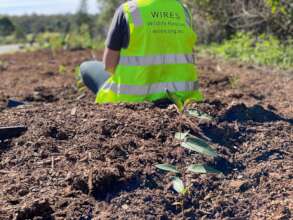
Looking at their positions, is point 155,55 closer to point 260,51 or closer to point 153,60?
point 153,60

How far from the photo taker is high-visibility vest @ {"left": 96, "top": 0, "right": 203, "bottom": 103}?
420 cm

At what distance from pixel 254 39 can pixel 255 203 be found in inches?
312

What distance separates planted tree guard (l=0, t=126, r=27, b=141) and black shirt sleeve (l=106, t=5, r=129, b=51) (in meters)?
1.15

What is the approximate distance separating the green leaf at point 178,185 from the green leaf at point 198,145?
0.30 m

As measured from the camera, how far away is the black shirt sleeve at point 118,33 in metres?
4.20

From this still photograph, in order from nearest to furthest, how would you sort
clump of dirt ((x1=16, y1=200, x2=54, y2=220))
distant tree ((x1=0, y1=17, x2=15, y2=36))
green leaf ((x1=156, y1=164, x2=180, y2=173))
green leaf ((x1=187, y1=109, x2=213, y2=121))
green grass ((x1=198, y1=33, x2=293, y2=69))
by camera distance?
clump of dirt ((x1=16, y1=200, x2=54, y2=220))
green leaf ((x1=156, y1=164, x2=180, y2=173))
green leaf ((x1=187, y1=109, x2=213, y2=121))
green grass ((x1=198, y1=33, x2=293, y2=69))
distant tree ((x1=0, y1=17, x2=15, y2=36))

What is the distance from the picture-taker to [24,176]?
2947 millimetres

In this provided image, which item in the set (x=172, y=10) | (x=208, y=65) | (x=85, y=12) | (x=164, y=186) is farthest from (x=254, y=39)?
(x=85, y=12)

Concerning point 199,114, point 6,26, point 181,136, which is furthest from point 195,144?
point 6,26

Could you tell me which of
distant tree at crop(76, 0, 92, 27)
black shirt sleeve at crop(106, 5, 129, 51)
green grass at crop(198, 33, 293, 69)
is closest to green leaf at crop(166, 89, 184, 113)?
black shirt sleeve at crop(106, 5, 129, 51)

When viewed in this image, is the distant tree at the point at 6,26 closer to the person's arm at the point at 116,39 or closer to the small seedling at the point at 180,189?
the person's arm at the point at 116,39

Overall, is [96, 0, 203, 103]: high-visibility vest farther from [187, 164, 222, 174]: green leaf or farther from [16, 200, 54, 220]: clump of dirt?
[16, 200, 54, 220]: clump of dirt

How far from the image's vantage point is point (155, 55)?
4309mm

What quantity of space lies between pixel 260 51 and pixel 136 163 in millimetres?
6722
